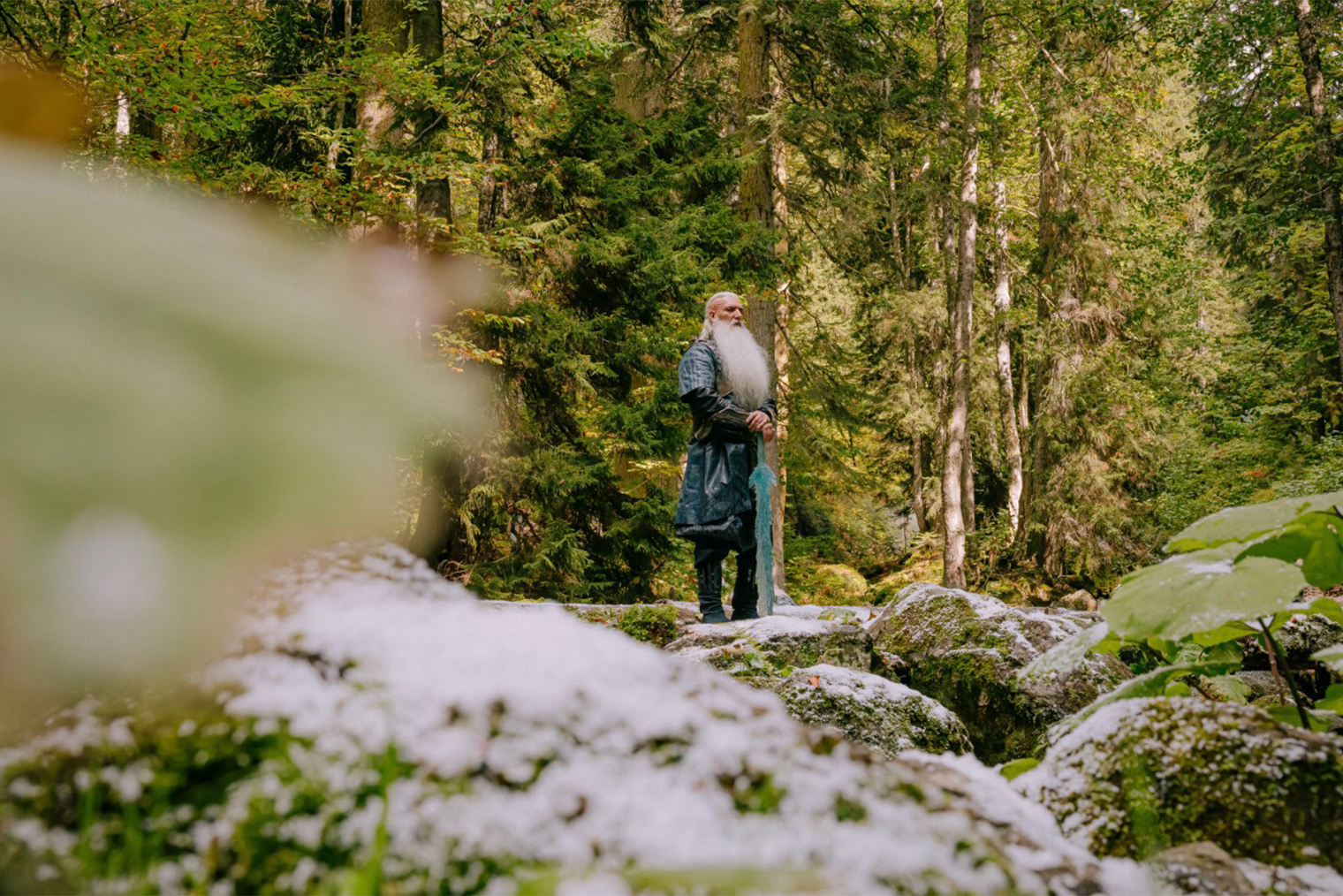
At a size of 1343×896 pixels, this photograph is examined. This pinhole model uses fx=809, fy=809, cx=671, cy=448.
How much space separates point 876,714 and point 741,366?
9.94 ft

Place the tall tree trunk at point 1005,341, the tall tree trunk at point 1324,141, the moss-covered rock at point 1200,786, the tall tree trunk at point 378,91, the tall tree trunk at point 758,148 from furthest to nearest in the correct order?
the tall tree trunk at point 1005,341 < the tall tree trunk at point 758,148 < the tall tree trunk at point 1324,141 < the tall tree trunk at point 378,91 < the moss-covered rock at point 1200,786

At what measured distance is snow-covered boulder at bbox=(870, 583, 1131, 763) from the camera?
4.32m

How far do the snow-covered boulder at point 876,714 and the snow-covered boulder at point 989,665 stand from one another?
2.45ft

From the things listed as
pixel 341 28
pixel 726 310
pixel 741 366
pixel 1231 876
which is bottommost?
pixel 1231 876

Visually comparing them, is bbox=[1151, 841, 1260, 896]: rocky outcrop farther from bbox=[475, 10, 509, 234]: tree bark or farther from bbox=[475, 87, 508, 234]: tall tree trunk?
bbox=[475, 87, 508, 234]: tall tree trunk

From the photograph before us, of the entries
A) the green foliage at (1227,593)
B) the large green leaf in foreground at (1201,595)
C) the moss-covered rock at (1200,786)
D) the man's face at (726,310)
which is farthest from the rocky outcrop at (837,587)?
the moss-covered rock at (1200,786)

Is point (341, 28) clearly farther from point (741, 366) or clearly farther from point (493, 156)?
point (741, 366)

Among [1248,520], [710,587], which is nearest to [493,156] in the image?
[710,587]

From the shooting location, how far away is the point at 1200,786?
4.67 feet

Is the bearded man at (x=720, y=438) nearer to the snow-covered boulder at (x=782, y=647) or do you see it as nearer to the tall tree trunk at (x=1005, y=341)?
the snow-covered boulder at (x=782, y=647)

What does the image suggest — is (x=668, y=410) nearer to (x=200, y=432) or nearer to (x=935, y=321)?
(x=200, y=432)

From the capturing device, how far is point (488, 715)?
0.92 m

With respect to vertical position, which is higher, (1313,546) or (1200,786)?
(1313,546)

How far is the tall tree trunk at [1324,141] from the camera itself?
39.0 feet
